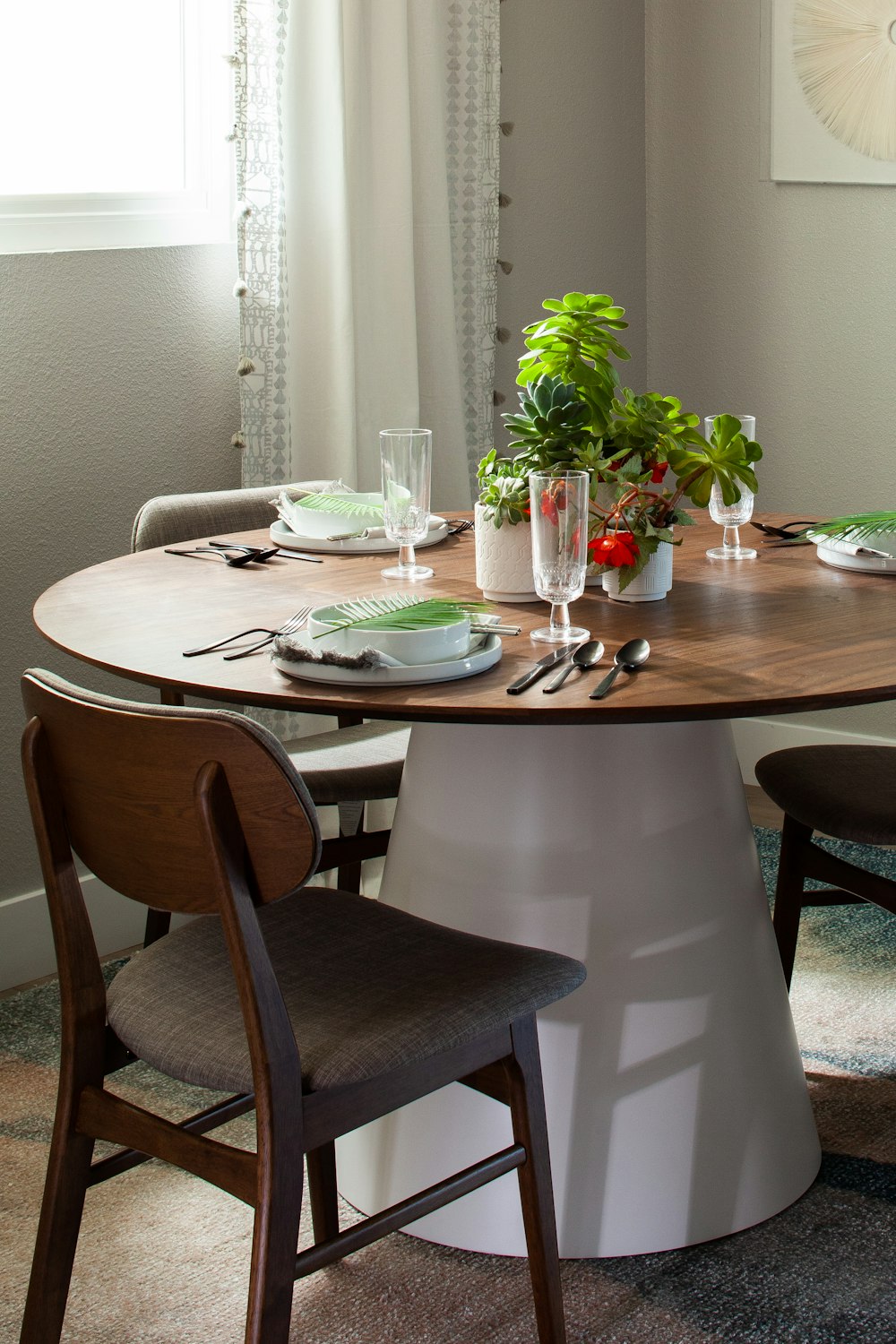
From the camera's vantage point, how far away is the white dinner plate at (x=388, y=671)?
56.1 inches

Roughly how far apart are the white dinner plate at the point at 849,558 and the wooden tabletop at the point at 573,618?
12 millimetres

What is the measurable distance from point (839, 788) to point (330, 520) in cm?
80

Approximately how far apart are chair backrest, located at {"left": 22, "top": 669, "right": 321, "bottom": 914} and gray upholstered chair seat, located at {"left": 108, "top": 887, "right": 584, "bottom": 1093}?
0.48ft

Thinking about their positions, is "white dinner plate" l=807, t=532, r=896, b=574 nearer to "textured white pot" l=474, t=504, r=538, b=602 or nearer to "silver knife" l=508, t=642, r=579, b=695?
"textured white pot" l=474, t=504, r=538, b=602

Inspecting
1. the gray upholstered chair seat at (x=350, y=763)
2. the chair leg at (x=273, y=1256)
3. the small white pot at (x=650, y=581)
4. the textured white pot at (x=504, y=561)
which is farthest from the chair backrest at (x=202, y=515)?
the chair leg at (x=273, y=1256)

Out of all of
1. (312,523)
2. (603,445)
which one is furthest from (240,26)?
(603,445)

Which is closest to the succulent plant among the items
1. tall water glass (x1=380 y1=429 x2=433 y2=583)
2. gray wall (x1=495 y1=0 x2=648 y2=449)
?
tall water glass (x1=380 y1=429 x2=433 y2=583)

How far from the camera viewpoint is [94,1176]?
57.4 inches

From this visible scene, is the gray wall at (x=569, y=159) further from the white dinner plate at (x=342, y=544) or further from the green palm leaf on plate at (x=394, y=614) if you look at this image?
the green palm leaf on plate at (x=394, y=614)

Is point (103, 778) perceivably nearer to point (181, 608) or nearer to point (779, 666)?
point (181, 608)

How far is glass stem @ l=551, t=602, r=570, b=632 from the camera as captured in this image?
160cm

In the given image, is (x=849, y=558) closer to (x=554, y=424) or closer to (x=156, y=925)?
(x=554, y=424)

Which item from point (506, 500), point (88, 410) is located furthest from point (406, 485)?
point (88, 410)

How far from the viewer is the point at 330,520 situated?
2074 millimetres
